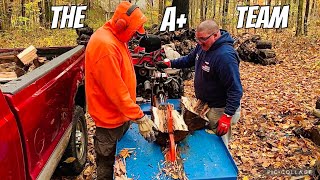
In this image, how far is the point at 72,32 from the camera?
20.5 meters

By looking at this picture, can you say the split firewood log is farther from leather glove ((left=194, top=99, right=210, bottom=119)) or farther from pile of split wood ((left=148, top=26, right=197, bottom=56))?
pile of split wood ((left=148, top=26, right=197, bottom=56))

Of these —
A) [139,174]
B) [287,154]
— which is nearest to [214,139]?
[139,174]

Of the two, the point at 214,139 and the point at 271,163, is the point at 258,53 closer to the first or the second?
the point at 271,163

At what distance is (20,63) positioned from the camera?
197 inches

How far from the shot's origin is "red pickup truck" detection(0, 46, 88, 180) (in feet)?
7.88

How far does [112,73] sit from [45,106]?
2.53 ft

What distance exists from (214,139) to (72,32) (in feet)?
60.2

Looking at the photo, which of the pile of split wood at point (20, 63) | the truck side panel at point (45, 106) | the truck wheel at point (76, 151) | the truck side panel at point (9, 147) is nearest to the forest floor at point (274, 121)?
the truck wheel at point (76, 151)

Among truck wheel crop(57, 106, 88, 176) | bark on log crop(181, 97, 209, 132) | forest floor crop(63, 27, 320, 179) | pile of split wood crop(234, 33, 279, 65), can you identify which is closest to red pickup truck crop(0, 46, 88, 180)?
truck wheel crop(57, 106, 88, 176)

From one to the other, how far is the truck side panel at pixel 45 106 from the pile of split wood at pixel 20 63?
77cm

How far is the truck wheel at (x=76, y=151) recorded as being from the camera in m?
4.51

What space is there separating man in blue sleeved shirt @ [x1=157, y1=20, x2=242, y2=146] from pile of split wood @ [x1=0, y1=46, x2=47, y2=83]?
255 cm

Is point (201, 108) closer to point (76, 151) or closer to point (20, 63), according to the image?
point (76, 151)

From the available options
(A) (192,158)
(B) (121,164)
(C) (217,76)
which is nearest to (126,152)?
(B) (121,164)
